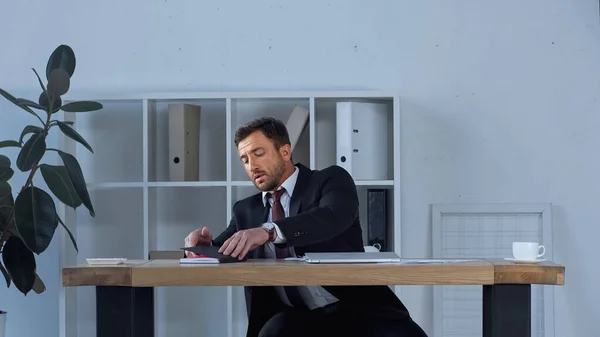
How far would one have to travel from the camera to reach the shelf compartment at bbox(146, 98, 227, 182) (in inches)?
158

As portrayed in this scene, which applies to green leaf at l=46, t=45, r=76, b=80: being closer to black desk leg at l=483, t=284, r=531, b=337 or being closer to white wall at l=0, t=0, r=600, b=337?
white wall at l=0, t=0, r=600, b=337

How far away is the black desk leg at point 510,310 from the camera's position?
2.21 m

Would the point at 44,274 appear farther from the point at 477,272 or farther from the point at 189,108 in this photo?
the point at 477,272

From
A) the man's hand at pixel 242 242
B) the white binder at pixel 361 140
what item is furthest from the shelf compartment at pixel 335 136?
the man's hand at pixel 242 242

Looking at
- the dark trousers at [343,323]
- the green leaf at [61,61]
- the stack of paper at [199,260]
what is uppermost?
the green leaf at [61,61]

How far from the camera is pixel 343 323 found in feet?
8.50

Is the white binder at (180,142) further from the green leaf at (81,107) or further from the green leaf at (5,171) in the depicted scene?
the green leaf at (5,171)

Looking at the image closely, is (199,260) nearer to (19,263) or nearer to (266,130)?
(266,130)

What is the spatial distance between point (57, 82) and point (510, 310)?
6.92ft

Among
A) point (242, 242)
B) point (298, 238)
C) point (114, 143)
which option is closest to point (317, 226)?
point (298, 238)

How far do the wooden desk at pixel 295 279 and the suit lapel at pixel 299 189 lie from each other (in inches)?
22.9

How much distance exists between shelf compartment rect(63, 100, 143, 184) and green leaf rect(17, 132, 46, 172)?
663 mm

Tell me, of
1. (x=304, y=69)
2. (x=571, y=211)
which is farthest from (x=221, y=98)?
(x=571, y=211)

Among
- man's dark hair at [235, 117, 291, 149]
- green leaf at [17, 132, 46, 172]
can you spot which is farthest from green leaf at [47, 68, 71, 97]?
man's dark hair at [235, 117, 291, 149]
